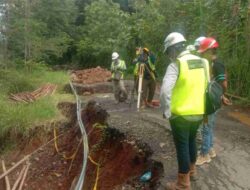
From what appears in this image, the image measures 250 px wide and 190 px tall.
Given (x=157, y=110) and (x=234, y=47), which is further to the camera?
(x=234, y=47)

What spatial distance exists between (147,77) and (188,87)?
7807 mm

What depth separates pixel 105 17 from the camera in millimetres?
32375

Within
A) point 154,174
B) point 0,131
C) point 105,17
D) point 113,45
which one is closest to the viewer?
point 154,174

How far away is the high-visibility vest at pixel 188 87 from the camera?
17.6ft

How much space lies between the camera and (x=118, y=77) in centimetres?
1473

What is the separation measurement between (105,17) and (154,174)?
86.8 ft

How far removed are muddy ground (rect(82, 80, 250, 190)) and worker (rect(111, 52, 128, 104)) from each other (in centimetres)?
124

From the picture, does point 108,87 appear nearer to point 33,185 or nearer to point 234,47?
point 234,47

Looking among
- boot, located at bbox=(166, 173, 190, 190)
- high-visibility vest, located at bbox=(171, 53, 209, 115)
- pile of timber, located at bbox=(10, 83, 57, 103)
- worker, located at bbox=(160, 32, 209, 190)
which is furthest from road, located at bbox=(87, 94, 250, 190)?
pile of timber, located at bbox=(10, 83, 57, 103)

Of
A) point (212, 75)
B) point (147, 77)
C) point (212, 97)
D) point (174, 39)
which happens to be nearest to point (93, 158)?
point (147, 77)

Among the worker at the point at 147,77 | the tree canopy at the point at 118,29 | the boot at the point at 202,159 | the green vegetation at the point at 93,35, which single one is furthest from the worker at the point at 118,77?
the boot at the point at 202,159

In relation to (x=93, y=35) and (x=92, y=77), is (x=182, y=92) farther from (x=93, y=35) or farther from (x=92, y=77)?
(x=93, y=35)

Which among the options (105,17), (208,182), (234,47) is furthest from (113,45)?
(208,182)

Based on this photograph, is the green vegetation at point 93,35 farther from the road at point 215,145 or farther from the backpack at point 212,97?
the backpack at point 212,97
